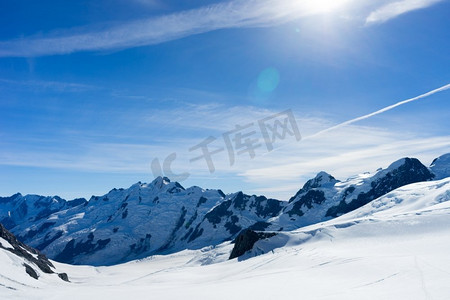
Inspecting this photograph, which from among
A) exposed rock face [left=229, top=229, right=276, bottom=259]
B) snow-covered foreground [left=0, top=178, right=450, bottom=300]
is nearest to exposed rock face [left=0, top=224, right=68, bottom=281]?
snow-covered foreground [left=0, top=178, right=450, bottom=300]

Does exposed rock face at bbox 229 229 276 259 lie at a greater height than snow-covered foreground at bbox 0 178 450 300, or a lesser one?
lesser

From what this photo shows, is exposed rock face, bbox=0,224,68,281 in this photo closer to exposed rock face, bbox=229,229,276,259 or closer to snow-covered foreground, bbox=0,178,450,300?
snow-covered foreground, bbox=0,178,450,300

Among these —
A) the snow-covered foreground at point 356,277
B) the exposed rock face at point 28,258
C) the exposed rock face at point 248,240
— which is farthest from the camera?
the exposed rock face at point 248,240

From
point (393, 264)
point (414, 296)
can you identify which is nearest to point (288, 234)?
point (393, 264)

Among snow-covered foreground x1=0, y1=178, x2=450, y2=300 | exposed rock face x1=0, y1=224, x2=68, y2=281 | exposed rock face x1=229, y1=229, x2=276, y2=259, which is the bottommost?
exposed rock face x1=229, y1=229, x2=276, y2=259

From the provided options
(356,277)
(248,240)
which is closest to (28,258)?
(248,240)

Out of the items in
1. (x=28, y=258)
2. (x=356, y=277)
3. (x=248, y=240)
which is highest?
(x=28, y=258)

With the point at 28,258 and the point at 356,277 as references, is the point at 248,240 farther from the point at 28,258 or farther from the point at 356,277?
the point at 356,277

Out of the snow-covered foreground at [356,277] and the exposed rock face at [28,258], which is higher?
the exposed rock face at [28,258]

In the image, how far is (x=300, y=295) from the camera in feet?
46.8

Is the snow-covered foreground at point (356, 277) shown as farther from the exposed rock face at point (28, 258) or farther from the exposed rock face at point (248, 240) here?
the exposed rock face at point (248, 240)

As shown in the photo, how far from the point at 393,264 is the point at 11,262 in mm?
36499

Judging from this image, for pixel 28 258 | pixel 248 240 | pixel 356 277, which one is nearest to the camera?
pixel 356 277

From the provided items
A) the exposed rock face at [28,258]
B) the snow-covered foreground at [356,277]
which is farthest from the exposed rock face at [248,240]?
the exposed rock face at [28,258]
